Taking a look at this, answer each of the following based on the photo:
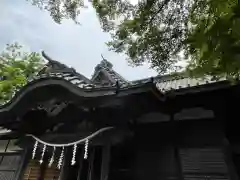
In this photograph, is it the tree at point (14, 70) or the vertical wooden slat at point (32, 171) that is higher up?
the tree at point (14, 70)

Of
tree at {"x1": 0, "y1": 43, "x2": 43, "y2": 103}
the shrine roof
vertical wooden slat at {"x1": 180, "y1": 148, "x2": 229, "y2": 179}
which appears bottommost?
vertical wooden slat at {"x1": 180, "y1": 148, "x2": 229, "y2": 179}

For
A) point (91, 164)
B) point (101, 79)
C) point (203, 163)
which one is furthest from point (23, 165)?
point (203, 163)

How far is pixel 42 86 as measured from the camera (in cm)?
723

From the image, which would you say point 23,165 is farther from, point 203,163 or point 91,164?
point 203,163

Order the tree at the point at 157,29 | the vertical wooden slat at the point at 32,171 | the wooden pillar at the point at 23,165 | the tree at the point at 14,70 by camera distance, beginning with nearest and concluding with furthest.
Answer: the tree at the point at 157,29 → the wooden pillar at the point at 23,165 → the vertical wooden slat at the point at 32,171 → the tree at the point at 14,70

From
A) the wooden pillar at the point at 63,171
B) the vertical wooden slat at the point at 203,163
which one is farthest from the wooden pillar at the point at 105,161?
the vertical wooden slat at the point at 203,163

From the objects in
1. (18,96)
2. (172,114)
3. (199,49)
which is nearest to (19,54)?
(18,96)

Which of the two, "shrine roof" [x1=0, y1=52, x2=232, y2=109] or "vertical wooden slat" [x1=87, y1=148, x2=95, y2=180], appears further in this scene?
"vertical wooden slat" [x1=87, y1=148, x2=95, y2=180]

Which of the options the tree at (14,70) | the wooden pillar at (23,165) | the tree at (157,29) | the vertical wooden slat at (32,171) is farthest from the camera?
the tree at (14,70)

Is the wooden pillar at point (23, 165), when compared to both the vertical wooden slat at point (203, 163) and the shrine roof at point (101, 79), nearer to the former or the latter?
the shrine roof at point (101, 79)

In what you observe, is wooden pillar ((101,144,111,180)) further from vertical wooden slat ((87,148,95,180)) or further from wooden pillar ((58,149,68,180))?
wooden pillar ((58,149,68,180))

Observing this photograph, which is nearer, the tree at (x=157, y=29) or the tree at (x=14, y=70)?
the tree at (x=157, y=29)

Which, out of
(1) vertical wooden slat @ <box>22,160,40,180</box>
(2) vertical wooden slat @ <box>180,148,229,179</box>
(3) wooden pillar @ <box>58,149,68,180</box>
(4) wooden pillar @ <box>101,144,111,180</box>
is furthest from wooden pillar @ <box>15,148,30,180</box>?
(2) vertical wooden slat @ <box>180,148,229,179</box>

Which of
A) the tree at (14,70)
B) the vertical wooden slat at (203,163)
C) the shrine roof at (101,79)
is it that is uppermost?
the tree at (14,70)
